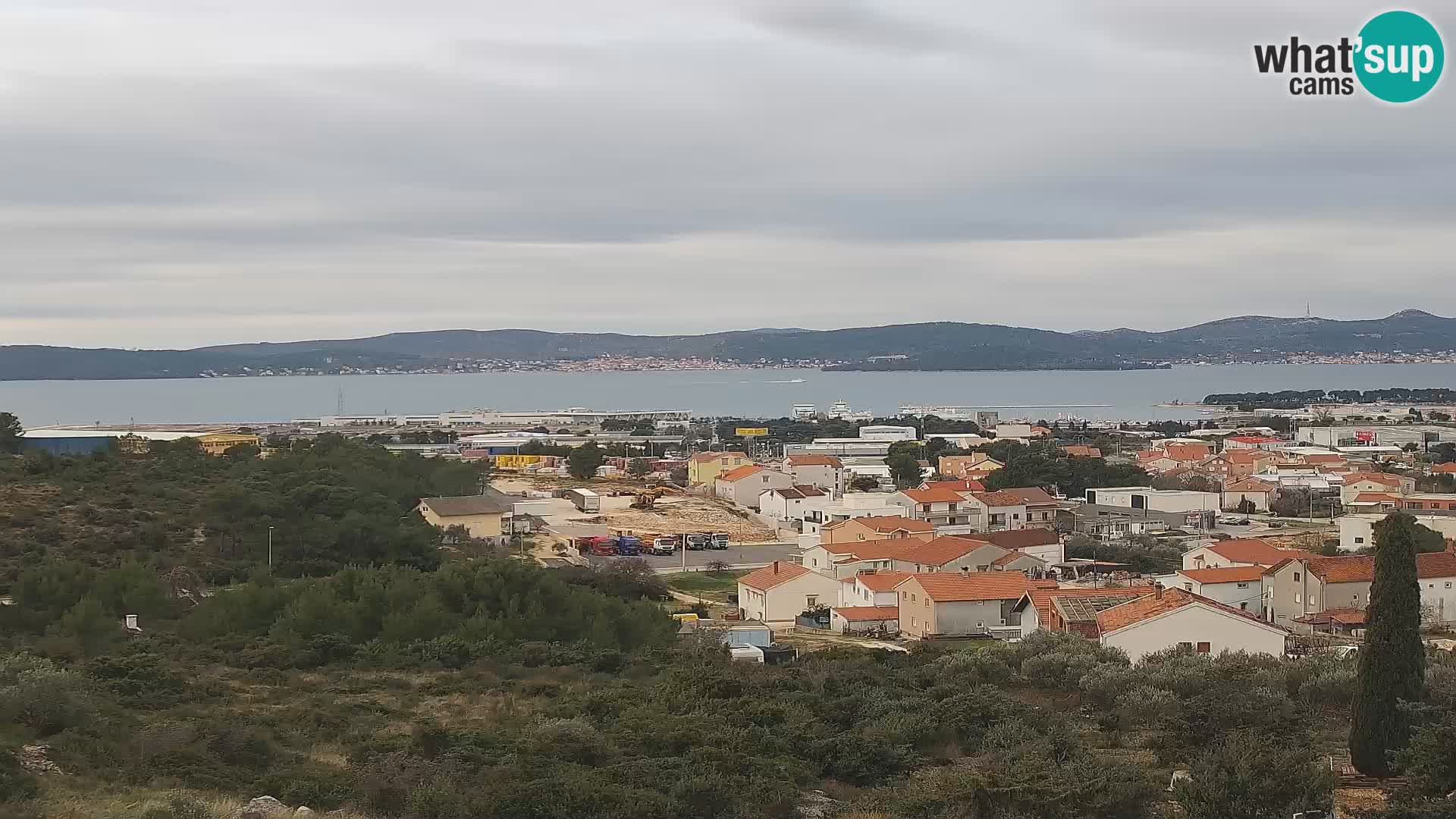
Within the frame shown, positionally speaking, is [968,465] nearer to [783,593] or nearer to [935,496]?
[935,496]

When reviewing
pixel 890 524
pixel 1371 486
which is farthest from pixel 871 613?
pixel 1371 486

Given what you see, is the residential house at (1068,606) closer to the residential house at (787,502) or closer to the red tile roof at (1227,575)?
the red tile roof at (1227,575)

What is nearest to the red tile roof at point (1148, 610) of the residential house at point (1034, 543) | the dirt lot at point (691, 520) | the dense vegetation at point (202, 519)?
the residential house at point (1034, 543)

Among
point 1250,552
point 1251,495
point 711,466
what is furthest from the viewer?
point 711,466

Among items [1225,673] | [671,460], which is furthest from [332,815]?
[671,460]

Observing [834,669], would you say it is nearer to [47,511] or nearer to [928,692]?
[928,692]

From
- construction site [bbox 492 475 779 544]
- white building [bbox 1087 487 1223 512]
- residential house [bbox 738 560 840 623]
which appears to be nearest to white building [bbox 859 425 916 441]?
construction site [bbox 492 475 779 544]

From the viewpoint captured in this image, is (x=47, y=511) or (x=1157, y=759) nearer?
(x=1157, y=759)
